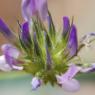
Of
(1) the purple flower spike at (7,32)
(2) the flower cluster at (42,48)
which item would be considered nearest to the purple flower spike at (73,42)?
(2) the flower cluster at (42,48)

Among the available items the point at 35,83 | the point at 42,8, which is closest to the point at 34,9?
the point at 42,8

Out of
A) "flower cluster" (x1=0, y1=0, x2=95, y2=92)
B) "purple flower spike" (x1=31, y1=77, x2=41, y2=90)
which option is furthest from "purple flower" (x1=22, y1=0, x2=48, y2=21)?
"purple flower spike" (x1=31, y1=77, x2=41, y2=90)

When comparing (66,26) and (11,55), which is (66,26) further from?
(11,55)

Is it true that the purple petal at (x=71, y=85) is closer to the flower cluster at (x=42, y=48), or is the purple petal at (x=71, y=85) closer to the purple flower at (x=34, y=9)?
the flower cluster at (x=42, y=48)

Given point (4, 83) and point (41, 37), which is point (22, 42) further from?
point (4, 83)

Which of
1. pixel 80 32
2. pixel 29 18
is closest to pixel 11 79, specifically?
pixel 80 32

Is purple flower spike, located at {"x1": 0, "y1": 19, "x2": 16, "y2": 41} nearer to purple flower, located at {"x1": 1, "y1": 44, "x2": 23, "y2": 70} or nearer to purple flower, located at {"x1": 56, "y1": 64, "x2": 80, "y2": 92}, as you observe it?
purple flower, located at {"x1": 1, "y1": 44, "x2": 23, "y2": 70}
